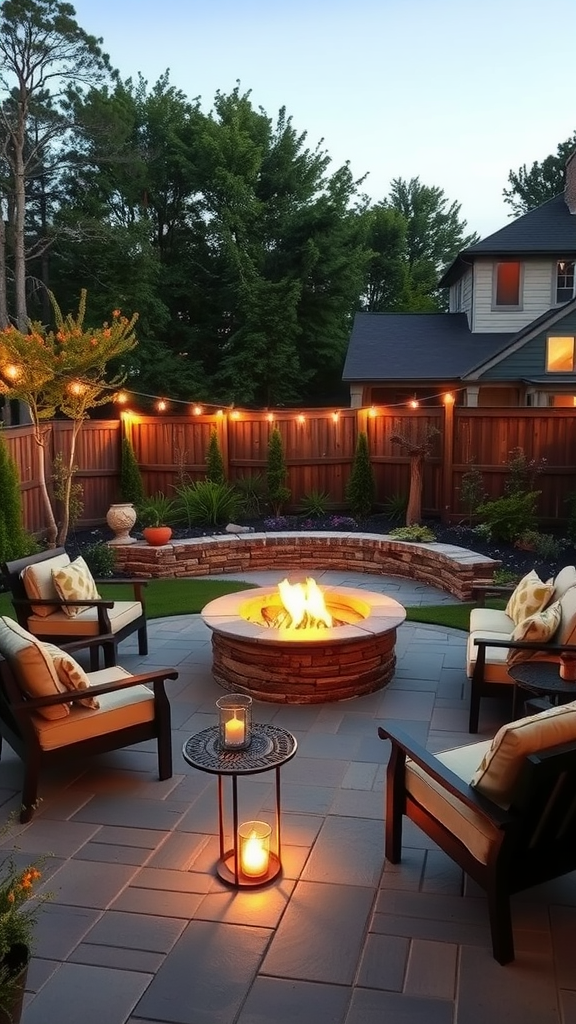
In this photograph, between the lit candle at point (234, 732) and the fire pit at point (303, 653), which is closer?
the lit candle at point (234, 732)

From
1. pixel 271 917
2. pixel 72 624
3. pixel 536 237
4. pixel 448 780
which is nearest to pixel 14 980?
pixel 271 917

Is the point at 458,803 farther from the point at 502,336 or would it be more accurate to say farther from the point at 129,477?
the point at 502,336

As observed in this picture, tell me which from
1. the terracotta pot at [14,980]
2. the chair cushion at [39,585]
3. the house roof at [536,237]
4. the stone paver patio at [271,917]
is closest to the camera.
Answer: the terracotta pot at [14,980]

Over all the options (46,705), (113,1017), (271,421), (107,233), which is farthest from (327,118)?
(113,1017)

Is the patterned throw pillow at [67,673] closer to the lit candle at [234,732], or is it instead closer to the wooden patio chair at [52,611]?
the lit candle at [234,732]

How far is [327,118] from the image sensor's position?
2061cm

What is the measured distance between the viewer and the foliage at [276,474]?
1199cm

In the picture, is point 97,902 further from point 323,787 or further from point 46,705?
point 323,787

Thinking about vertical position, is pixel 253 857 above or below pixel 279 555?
below

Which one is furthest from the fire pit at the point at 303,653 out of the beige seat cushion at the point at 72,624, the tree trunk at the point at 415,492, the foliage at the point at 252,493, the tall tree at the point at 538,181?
the tall tree at the point at 538,181

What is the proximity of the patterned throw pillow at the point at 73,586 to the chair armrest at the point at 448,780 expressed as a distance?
11.0ft

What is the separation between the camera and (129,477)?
40.0ft

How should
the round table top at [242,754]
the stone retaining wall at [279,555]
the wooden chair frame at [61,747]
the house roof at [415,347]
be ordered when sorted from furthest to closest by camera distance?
the house roof at [415,347] → the stone retaining wall at [279,555] → the wooden chair frame at [61,747] → the round table top at [242,754]

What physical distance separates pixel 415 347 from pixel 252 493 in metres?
6.94
